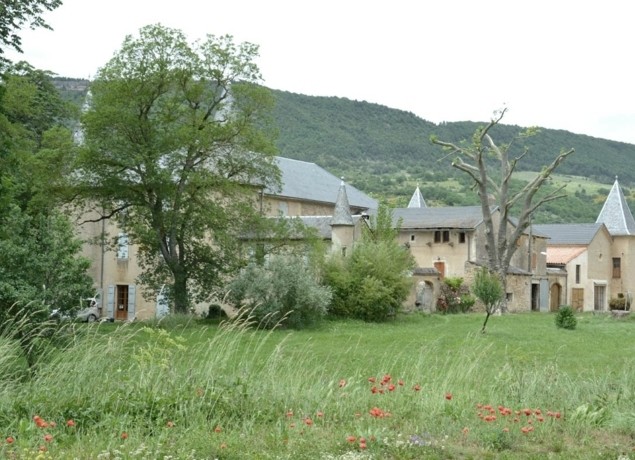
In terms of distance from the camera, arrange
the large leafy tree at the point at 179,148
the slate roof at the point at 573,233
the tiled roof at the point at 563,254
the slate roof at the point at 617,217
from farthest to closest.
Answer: the slate roof at the point at 617,217
the slate roof at the point at 573,233
the tiled roof at the point at 563,254
the large leafy tree at the point at 179,148

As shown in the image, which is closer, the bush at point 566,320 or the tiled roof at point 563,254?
the bush at point 566,320

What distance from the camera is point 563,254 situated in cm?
5888

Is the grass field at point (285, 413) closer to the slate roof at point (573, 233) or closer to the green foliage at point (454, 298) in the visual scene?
the green foliage at point (454, 298)

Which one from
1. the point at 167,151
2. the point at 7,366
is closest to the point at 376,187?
the point at 167,151

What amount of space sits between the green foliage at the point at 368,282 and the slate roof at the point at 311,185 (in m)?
16.2

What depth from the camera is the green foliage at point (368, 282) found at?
3562cm

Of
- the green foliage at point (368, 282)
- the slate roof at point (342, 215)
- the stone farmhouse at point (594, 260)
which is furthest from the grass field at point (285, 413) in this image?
the stone farmhouse at point (594, 260)

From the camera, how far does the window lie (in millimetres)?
59750

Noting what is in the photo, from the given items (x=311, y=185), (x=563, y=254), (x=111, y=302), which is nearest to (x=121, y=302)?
(x=111, y=302)

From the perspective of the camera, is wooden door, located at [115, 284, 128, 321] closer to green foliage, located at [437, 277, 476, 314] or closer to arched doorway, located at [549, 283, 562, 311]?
green foliage, located at [437, 277, 476, 314]

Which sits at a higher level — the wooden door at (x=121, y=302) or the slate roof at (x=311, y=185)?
the slate roof at (x=311, y=185)

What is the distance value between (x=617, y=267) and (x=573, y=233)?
12.1ft

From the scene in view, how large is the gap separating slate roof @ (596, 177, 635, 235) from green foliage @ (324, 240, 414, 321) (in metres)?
28.2

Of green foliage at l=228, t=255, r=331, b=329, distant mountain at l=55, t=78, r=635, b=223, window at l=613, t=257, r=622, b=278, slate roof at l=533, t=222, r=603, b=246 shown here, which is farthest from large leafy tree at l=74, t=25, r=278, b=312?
distant mountain at l=55, t=78, r=635, b=223
